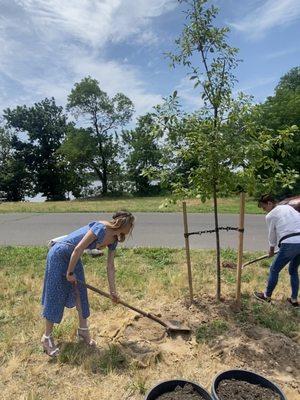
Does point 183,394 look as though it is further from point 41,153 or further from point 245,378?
point 41,153

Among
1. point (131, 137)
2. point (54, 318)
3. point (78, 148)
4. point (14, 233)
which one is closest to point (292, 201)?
point (54, 318)

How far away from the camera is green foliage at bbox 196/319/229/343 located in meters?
4.77

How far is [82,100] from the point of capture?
121ft

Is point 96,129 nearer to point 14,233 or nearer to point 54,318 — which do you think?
point 14,233

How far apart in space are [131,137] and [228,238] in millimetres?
31493

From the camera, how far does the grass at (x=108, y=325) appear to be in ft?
12.8

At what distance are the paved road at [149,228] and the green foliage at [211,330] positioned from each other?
4.67 m

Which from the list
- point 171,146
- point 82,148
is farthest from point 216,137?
point 82,148

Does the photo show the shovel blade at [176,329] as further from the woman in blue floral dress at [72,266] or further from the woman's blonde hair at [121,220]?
the woman's blonde hair at [121,220]

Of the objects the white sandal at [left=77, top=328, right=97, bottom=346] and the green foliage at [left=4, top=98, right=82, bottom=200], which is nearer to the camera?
the white sandal at [left=77, top=328, right=97, bottom=346]

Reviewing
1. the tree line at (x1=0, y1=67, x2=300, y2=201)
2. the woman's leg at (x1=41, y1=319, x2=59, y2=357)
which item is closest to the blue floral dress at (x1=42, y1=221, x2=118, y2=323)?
the woman's leg at (x1=41, y1=319, x2=59, y2=357)

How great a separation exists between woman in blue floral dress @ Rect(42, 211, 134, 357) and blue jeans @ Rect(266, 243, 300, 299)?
91.8 inches

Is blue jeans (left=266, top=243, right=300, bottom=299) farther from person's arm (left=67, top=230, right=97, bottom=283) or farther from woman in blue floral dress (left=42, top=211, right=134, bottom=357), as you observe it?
person's arm (left=67, top=230, right=97, bottom=283)

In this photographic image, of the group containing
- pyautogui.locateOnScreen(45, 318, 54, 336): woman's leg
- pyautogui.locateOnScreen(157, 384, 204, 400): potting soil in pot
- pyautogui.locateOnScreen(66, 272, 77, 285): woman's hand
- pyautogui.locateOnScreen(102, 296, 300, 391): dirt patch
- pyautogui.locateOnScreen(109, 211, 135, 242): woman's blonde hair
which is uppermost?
pyautogui.locateOnScreen(109, 211, 135, 242): woman's blonde hair
